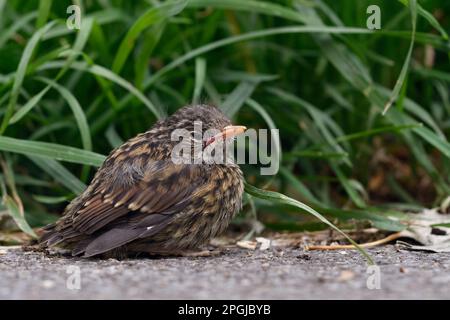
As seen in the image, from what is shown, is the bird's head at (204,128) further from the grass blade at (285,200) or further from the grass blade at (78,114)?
the grass blade at (78,114)

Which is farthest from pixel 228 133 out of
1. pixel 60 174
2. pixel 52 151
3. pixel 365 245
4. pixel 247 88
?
pixel 247 88

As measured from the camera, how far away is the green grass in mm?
5242

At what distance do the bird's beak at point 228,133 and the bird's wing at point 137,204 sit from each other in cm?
26

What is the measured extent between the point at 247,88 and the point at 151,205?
1793mm

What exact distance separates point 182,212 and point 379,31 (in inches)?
83.4

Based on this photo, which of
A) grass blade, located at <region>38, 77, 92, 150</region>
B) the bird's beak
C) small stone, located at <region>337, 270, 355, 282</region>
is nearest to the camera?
small stone, located at <region>337, 270, 355, 282</region>

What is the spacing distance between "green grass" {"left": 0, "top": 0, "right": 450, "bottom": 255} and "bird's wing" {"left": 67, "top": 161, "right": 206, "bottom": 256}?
72 centimetres

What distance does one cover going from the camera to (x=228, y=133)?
14.6ft

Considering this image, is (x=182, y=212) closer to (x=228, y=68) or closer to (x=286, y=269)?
(x=286, y=269)

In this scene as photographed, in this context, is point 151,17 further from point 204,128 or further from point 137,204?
point 137,204

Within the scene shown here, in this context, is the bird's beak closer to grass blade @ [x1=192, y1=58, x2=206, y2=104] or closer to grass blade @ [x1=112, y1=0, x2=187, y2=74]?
grass blade @ [x1=192, y1=58, x2=206, y2=104]

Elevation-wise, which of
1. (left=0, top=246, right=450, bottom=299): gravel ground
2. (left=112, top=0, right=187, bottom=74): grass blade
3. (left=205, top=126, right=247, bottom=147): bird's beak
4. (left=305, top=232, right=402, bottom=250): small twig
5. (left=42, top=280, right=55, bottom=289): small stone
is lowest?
(left=305, top=232, right=402, bottom=250): small twig

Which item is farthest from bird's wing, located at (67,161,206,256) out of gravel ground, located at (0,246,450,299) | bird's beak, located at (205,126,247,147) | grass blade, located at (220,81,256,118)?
grass blade, located at (220,81,256,118)

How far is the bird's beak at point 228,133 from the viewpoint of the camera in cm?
443
